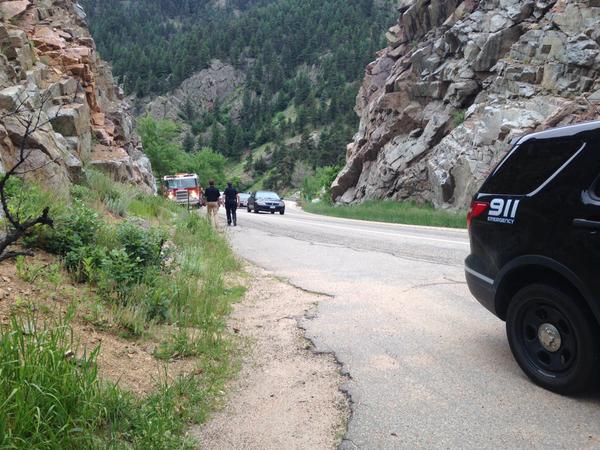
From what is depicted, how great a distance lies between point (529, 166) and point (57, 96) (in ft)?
56.6

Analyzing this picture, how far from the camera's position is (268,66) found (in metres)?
148

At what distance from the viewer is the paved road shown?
10.4 feet

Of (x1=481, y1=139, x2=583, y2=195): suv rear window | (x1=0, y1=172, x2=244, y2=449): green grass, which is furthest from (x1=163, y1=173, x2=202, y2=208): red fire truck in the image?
(x1=481, y1=139, x2=583, y2=195): suv rear window

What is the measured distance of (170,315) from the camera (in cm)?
517

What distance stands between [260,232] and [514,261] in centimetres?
1392

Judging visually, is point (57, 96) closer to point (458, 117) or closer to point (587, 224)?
point (587, 224)

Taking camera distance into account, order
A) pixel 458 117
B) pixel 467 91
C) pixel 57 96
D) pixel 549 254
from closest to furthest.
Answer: pixel 549 254 < pixel 57 96 < pixel 458 117 < pixel 467 91

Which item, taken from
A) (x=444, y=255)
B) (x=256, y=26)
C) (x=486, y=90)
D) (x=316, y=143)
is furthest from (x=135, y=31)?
(x=444, y=255)

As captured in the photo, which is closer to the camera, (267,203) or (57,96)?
(57,96)

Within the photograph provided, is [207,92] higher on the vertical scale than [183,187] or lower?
higher

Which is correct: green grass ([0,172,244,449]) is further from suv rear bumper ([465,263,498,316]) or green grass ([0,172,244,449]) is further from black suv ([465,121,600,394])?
black suv ([465,121,600,394])

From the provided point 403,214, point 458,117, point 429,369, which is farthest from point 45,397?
point 458,117

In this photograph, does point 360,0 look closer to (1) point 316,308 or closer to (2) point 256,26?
(2) point 256,26

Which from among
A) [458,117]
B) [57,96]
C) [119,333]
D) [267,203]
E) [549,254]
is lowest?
[267,203]
